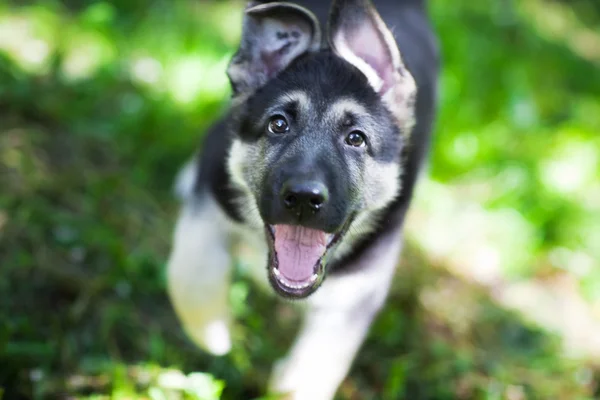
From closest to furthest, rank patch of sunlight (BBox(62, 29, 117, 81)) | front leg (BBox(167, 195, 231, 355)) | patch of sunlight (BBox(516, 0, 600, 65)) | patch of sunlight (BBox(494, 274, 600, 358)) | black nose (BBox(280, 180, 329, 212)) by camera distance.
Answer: black nose (BBox(280, 180, 329, 212)) → front leg (BBox(167, 195, 231, 355)) → patch of sunlight (BBox(494, 274, 600, 358)) → patch of sunlight (BBox(62, 29, 117, 81)) → patch of sunlight (BBox(516, 0, 600, 65))

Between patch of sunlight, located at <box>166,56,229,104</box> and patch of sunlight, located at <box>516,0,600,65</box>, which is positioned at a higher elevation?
patch of sunlight, located at <box>516,0,600,65</box>

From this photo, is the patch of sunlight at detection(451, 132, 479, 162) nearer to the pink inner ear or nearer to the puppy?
the puppy

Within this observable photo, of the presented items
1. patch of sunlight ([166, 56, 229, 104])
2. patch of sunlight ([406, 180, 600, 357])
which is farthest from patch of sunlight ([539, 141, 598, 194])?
patch of sunlight ([166, 56, 229, 104])

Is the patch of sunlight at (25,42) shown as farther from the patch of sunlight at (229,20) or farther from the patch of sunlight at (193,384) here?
the patch of sunlight at (193,384)

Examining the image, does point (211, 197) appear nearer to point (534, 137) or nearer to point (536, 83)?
point (534, 137)

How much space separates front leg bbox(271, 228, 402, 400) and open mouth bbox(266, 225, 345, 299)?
34 centimetres

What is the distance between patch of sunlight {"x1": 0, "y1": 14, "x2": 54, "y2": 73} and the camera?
552 cm

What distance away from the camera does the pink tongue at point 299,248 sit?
324 centimetres

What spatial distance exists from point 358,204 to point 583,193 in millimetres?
3218

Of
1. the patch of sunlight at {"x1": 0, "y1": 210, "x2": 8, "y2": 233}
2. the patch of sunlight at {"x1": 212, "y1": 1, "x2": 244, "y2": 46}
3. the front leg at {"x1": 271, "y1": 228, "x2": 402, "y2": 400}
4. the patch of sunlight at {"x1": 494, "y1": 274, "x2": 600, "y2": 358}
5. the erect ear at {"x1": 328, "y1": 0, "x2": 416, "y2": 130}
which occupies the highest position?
the patch of sunlight at {"x1": 212, "y1": 1, "x2": 244, "y2": 46}

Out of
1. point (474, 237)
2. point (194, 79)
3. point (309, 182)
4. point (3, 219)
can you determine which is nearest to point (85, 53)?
point (194, 79)

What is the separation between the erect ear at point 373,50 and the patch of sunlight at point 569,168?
2.77m

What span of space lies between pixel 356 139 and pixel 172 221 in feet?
6.36

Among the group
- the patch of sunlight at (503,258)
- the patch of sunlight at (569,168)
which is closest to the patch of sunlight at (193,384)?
the patch of sunlight at (503,258)
